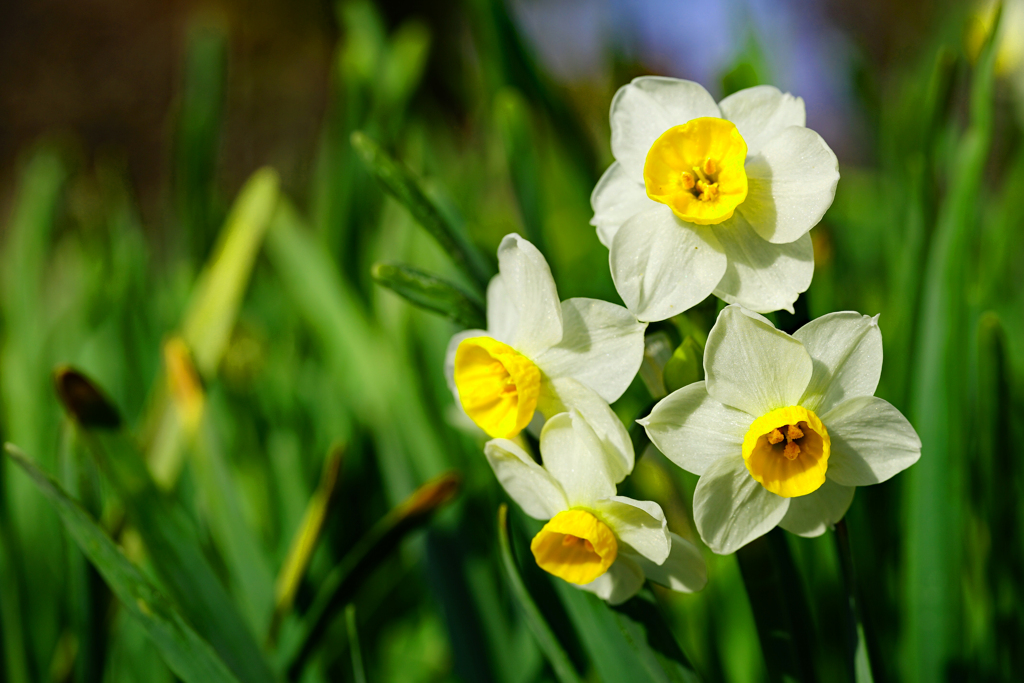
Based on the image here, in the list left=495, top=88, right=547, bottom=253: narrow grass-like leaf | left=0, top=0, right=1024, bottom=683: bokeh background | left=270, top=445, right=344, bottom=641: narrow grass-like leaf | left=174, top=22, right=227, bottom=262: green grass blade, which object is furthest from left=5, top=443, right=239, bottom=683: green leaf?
left=174, top=22, right=227, bottom=262: green grass blade

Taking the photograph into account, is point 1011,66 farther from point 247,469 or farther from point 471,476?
point 247,469

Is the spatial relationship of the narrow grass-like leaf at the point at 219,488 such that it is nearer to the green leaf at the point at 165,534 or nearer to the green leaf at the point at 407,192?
the green leaf at the point at 165,534

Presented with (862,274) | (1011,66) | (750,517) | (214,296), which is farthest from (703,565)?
(1011,66)

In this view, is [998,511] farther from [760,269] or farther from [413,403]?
[413,403]

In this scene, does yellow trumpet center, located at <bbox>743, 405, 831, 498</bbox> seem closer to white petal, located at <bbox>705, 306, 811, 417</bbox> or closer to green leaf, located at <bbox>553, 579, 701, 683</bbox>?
white petal, located at <bbox>705, 306, 811, 417</bbox>

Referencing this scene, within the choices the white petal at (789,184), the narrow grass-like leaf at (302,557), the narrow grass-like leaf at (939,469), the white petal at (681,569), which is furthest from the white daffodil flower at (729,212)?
the narrow grass-like leaf at (302,557)

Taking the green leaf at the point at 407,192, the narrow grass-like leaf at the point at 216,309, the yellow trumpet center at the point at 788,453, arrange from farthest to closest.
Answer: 1. the narrow grass-like leaf at the point at 216,309
2. the green leaf at the point at 407,192
3. the yellow trumpet center at the point at 788,453
